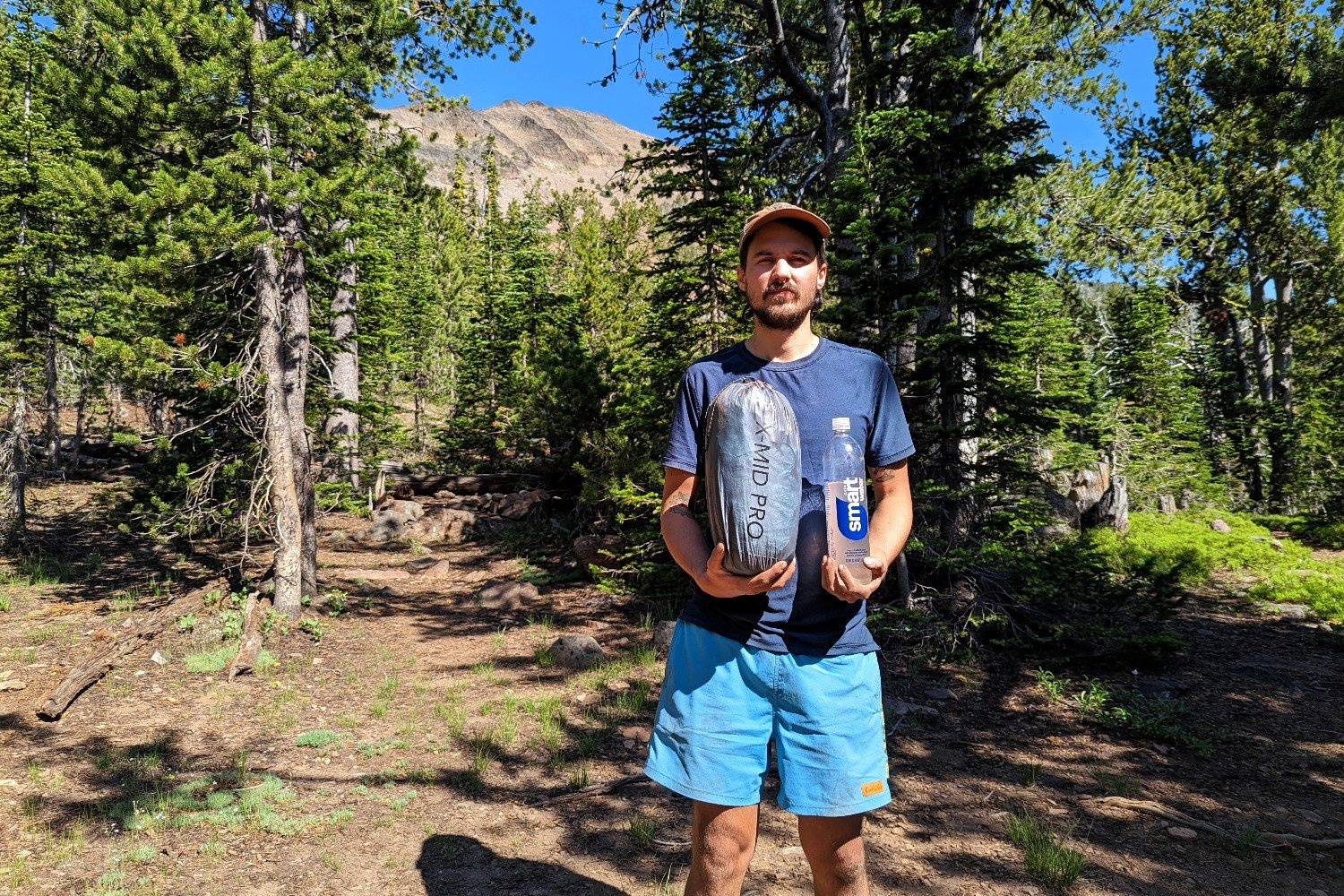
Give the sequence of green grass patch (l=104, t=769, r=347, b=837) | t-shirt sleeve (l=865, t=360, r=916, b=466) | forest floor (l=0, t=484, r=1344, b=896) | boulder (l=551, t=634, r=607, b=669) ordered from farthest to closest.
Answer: boulder (l=551, t=634, r=607, b=669), green grass patch (l=104, t=769, r=347, b=837), forest floor (l=0, t=484, r=1344, b=896), t-shirt sleeve (l=865, t=360, r=916, b=466)

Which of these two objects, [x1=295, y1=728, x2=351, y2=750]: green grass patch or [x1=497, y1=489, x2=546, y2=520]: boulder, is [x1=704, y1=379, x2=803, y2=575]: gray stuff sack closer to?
[x1=295, y1=728, x2=351, y2=750]: green grass patch

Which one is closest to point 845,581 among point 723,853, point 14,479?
point 723,853

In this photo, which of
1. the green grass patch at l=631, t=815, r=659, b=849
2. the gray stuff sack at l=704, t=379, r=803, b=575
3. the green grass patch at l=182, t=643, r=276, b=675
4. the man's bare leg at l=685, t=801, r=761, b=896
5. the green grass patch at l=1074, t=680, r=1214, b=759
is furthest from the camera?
the green grass patch at l=182, t=643, r=276, b=675

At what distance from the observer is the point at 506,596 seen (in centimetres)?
1093

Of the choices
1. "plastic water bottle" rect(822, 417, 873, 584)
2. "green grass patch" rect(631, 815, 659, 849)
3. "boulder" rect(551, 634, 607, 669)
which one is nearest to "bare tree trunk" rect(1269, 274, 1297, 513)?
"boulder" rect(551, 634, 607, 669)

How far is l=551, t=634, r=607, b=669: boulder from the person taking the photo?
7832 mm

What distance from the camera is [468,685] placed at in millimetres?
7332

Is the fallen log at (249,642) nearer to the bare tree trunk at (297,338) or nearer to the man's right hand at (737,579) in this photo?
the bare tree trunk at (297,338)

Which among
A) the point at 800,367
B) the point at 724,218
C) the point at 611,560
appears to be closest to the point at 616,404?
the point at 611,560

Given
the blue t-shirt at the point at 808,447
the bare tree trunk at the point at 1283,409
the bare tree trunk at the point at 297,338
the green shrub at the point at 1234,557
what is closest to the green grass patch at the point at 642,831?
the blue t-shirt at the point at 808,447

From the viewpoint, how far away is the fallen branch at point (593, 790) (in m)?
4.83

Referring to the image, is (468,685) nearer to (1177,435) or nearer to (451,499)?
(451,499)

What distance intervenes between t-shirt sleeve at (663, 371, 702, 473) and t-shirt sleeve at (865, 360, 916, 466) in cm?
57

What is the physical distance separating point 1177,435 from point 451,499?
2162 centimetres
